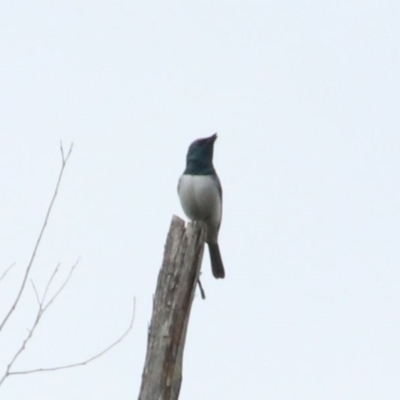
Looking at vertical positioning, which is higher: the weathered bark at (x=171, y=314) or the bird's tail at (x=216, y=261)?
the bird's tail at (x=216, y=261)

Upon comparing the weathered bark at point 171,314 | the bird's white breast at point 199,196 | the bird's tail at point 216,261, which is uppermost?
the bird's white breast at point 199,196

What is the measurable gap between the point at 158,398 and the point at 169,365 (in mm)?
164

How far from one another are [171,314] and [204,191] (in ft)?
14.1

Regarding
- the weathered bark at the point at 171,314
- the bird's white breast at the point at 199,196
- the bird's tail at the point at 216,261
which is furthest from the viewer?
the bird's tail at the point at 216,261

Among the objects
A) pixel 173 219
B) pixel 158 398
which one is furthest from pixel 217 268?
pixel 158 398

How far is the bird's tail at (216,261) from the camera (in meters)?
10.1

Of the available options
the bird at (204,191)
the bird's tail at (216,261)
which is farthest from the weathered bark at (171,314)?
the bird's tail at (216,261)

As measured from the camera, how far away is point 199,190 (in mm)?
9477

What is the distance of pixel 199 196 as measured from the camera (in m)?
9.45

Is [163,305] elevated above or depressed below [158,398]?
above

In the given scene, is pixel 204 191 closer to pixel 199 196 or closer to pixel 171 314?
pixel 199 196

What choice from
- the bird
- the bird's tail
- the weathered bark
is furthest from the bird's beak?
the weathered bark

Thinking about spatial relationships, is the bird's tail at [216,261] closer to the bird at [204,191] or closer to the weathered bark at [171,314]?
the bird at [204,191]

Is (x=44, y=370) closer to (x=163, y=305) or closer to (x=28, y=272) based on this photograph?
(x=28, y=272)
